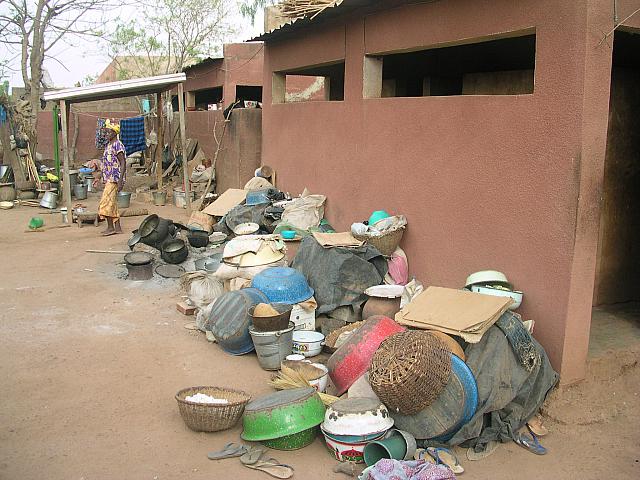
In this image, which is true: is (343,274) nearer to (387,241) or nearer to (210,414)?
(387,241)

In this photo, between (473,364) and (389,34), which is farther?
(389,34)

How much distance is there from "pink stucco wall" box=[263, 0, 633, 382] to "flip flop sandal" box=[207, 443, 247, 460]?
103 inches

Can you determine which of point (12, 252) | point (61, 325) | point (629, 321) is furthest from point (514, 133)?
point (12, 252)

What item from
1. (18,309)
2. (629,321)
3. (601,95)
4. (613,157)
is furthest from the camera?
(18,309)

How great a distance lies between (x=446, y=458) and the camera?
4.52 metres

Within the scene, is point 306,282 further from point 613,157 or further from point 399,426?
point 613,157

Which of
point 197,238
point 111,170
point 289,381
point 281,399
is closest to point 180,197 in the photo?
point 111,170

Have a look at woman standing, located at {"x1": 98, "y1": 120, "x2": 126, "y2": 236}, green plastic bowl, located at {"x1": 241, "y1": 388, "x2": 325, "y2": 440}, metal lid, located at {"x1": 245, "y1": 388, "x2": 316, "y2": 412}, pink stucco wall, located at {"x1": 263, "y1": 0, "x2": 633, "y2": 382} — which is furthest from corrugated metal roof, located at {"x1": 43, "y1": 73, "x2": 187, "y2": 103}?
green plastic bowl, located at {"x1": 241, "y1": 388, "x2": 325, "y2": 440}

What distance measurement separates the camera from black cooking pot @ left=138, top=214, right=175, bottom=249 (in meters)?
9.73

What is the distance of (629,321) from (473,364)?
2.58 meters

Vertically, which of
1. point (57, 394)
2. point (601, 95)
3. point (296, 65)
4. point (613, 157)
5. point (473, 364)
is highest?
point (296, 65)

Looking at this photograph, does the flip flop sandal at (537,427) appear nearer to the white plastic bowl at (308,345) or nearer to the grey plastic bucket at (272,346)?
the white plastic bowl at (308,345)

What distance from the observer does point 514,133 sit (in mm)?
5738

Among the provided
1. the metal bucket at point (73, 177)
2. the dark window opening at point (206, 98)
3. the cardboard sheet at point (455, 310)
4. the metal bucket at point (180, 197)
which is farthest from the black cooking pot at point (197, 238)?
the dark window opening at point (206, 98)
